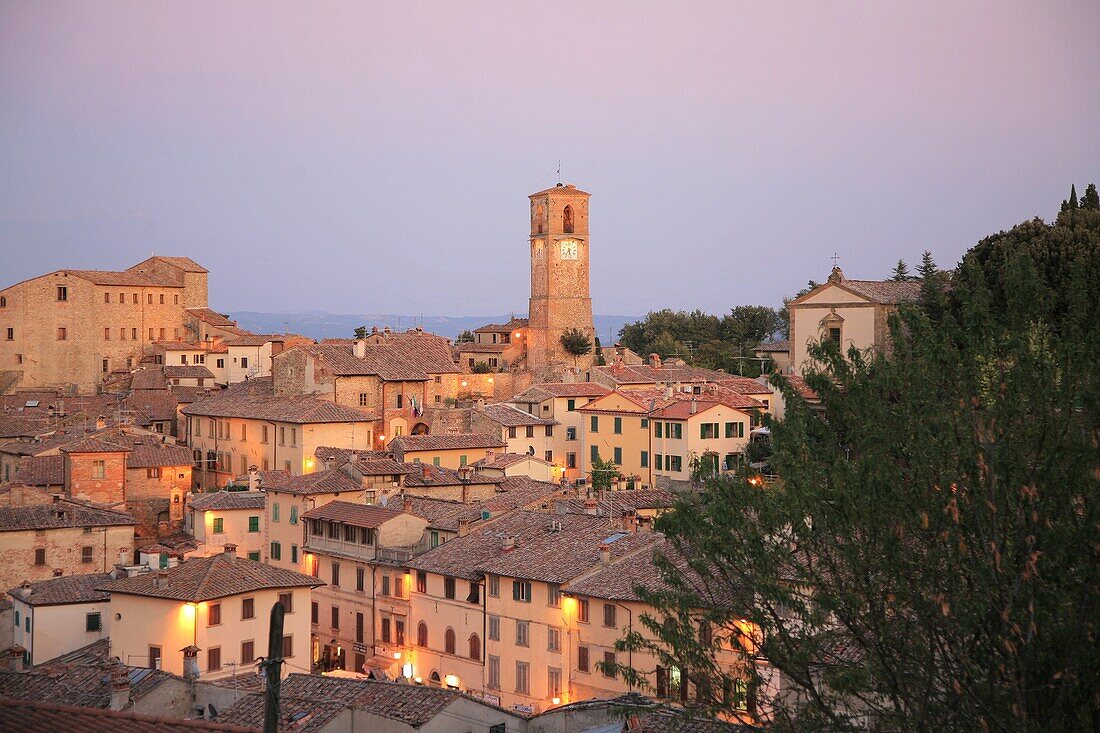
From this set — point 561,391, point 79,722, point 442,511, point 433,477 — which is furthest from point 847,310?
point 79,722

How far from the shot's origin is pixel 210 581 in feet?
87.1

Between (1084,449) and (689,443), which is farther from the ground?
(1084,449)

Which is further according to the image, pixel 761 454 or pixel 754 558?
pixel 761 454

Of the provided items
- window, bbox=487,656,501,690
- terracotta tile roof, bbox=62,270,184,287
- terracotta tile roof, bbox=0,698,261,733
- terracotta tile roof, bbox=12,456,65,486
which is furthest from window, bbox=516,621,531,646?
terracotta tile roof, bbox=62,270,184,287

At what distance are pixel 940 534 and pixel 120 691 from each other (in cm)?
1357

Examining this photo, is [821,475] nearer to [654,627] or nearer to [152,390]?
[654,627]

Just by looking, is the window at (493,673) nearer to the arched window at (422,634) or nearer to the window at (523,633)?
the window at (523,633)

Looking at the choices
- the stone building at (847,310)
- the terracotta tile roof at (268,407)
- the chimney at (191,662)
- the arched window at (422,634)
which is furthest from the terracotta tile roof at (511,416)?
the chimney at (191,662)

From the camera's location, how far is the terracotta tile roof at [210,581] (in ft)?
85.8

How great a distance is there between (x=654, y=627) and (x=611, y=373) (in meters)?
48.2

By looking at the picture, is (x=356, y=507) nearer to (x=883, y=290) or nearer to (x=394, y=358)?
(x=394, y=358)

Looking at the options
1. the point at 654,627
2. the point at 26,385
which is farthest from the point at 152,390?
the point at 654,627

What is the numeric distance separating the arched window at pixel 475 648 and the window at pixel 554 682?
220 centimetres

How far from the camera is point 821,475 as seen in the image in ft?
41.1
